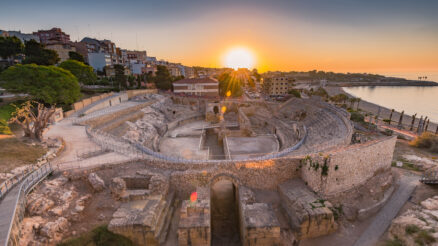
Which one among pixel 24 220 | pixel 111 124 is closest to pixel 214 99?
pixel 111 124

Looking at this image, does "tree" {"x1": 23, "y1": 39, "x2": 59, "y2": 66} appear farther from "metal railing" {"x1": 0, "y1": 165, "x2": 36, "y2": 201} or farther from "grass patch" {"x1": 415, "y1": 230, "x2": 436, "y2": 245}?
"grass patch" {"x1": 415, "y1": 230, "x2": 436, "y2": 245}

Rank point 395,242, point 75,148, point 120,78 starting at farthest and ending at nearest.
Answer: point 120,78
point 75,148
point 395,242

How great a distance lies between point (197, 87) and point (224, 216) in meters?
40.1

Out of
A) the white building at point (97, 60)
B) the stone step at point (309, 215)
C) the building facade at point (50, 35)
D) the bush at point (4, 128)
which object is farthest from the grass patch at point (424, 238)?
the building facade at point (50, 35)

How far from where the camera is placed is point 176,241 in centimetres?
1041

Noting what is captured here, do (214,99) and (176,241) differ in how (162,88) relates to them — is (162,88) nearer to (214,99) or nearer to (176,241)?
(214,99)

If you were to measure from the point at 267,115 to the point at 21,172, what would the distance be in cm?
3266

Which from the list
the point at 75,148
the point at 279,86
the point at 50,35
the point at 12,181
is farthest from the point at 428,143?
the point at 50,35

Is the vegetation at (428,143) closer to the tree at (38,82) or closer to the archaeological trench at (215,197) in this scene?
the archaeological trench at (215,197)

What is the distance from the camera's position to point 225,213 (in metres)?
14.0

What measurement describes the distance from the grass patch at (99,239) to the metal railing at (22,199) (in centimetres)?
179

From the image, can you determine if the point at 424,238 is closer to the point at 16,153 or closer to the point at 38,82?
the point at 16,153

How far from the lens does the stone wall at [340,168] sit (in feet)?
40.7

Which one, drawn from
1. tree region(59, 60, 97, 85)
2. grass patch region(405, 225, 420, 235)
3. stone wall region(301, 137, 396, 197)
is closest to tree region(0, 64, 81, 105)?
tree region(59, 60, 97, 85)
